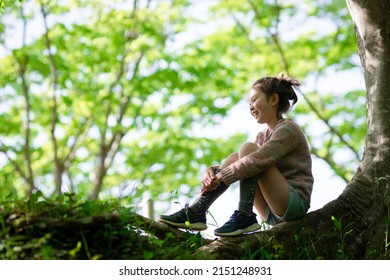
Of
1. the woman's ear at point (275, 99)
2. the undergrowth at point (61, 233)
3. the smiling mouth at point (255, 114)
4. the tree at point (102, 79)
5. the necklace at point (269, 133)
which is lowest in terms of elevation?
the undergrowth at point (61, 233)

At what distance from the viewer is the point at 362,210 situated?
3395 mm

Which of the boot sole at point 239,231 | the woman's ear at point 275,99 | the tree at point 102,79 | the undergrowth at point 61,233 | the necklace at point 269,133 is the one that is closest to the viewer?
the undergrowth at point 61,233

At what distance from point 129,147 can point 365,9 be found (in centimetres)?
893

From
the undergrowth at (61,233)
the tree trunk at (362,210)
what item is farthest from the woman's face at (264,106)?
the undergrowth at (61,233)

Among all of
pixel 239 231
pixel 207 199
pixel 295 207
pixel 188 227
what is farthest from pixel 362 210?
pixel 188 227

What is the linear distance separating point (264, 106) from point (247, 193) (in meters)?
0.70

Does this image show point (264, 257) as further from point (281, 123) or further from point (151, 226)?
point (281, 123)

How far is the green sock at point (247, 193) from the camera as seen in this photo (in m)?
3.14

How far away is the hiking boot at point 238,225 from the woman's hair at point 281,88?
0.85 meters

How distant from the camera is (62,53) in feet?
35.3

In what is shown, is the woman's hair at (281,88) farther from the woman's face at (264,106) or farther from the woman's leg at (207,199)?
the woman's leg at (207,199)

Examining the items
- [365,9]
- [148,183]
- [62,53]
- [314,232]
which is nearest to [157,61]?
[62,53]

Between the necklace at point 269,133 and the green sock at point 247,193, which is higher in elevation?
the necklace at point 269,133

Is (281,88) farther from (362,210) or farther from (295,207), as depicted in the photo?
(362,210)
